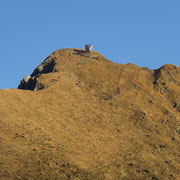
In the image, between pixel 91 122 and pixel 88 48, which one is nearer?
pixel 91 122

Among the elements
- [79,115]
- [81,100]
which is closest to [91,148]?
[79,115]

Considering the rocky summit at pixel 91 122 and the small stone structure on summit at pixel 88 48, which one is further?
the small stone structure on summit at pixel 88 48

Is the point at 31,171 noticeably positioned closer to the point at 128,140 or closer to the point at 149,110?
the point at 128,140

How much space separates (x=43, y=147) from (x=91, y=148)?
9.41 metres

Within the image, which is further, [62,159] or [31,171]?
[62,159]

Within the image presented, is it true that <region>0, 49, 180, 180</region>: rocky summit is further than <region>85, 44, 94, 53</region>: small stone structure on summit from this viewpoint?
No

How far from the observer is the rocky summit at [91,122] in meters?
54.3

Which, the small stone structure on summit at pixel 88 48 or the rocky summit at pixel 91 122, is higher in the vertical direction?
the small stone structure on summit at pixel 88 48

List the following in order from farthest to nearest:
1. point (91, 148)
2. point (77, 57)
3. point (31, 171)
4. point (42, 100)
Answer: point (77, 57) < point (42, 100) < point (91, 148) < point (31, 171)

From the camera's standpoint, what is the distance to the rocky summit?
178 feet

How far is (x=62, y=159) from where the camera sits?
54750 millimetres

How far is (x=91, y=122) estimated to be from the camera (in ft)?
230

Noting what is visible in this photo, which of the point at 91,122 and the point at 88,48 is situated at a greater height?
the point at 88,48

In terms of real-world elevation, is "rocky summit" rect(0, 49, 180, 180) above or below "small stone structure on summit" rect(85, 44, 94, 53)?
below
